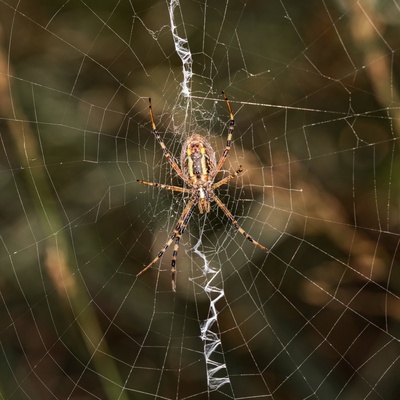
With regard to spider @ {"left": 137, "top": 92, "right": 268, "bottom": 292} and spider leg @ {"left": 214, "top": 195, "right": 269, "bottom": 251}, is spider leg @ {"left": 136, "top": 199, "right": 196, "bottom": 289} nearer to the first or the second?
spider @ {"left": 137, "top": 92, "right": 268, "bottom": 292}

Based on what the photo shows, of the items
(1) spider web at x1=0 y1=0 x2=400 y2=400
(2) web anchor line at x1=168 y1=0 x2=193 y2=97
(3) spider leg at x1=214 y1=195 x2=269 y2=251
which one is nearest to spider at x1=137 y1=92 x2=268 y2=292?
(3) spider leg at x1=214 y1=195 x2=269 y2=251

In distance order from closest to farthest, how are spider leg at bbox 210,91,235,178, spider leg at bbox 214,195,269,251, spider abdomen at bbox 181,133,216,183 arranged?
spider leg at bbox 210,91,235,178 → spider abdomen at bbox 181,133,216,183 → spider leg at bbox 214,195,269,251

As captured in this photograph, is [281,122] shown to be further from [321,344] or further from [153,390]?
[153,390]

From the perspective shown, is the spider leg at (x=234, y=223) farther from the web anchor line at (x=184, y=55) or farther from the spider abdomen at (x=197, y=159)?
the web anchor line at (x=184, y=55)

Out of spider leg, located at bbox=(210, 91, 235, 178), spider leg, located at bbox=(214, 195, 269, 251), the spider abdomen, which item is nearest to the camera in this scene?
spider leg, located at bbox=(210, 91, 235, 178)

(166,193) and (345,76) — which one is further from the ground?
(345,76)

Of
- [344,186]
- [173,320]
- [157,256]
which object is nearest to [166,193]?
[157,256]

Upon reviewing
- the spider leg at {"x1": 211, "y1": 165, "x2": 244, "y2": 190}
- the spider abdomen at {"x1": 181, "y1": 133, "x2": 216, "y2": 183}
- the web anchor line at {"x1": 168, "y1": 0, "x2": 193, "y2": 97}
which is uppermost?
the web anchor line at {"x1": 168, "y1": 0, "x2": 193, "y2": 97}
